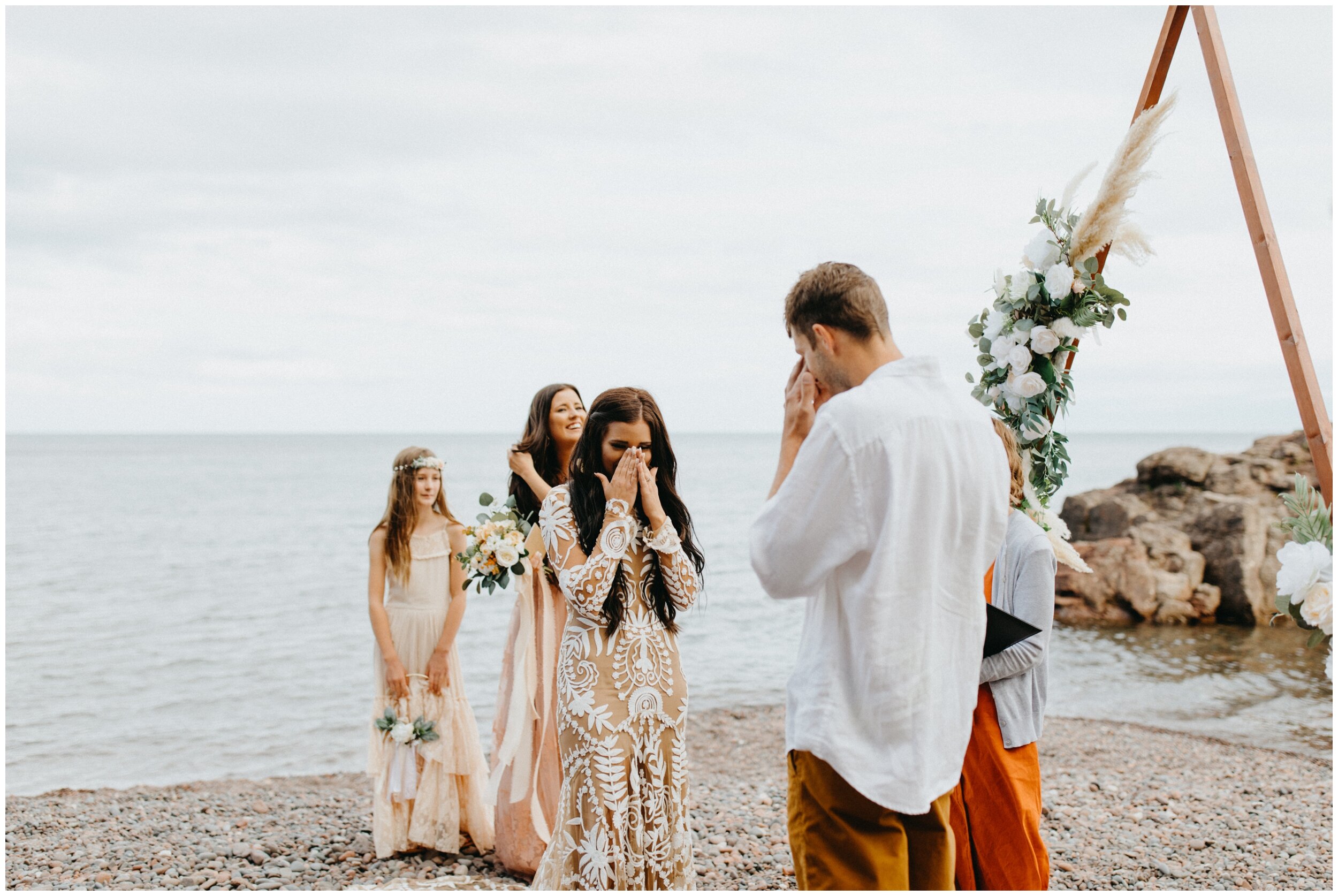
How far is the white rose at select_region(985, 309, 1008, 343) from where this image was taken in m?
4.48

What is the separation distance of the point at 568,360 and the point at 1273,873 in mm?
82710

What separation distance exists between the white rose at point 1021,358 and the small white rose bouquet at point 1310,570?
1263 millimetres

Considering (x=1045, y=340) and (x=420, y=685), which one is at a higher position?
(x=1045, y=340)

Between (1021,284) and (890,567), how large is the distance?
2.51 m

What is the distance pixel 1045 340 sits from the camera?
170 inches

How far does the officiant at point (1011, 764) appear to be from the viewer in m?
3.53

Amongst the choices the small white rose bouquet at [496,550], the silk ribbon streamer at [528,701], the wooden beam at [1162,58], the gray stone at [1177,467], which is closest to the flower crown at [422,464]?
the small white rose bouquet at [496,550]

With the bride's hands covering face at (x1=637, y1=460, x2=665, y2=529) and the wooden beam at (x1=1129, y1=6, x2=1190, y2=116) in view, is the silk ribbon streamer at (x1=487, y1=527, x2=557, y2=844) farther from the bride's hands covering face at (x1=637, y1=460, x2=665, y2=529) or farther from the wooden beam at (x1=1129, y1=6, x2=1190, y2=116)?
the wooden beam at (x1=1129, y1=6, x2=1190, y2=116)

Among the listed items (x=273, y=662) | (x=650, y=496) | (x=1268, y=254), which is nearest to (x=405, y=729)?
(x=650, y=496)

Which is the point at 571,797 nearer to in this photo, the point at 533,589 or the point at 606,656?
the point at 606,656

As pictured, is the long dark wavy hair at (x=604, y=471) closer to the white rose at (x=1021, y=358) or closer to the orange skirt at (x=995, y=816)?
the orange skirt at (x=995, y=816)

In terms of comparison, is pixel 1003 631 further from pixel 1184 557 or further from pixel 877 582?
pixel 1184 557

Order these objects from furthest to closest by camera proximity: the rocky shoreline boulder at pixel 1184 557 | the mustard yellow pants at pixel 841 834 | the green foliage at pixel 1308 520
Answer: the rocky shoreline boulder at pixel 1184 557
the green foliage at pixel 1308 520
the mustard yellow pants at pixel 841 834

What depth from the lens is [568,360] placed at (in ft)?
285
